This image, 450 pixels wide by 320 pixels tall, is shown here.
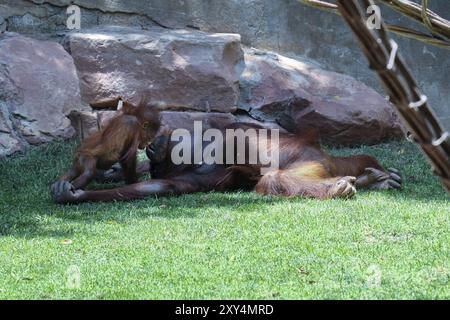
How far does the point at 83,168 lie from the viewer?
4375 millimetres

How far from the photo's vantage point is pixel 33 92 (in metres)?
5.34

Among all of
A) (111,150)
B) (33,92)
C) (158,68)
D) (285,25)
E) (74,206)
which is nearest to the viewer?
(74,206)

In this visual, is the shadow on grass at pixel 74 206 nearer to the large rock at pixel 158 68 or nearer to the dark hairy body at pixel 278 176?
the dark hairy body at pixel 278 176

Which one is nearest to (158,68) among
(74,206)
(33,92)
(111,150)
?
(33,92)

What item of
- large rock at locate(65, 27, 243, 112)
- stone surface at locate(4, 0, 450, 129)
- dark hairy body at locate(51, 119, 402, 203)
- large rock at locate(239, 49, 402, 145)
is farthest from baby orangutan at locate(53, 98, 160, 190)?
stone surface at locate(4, 0, 450, 129)

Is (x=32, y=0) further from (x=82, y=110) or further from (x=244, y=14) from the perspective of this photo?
(x=244, y=14)

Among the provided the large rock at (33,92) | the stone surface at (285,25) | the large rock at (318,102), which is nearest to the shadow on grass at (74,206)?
the large rock at (33,92)

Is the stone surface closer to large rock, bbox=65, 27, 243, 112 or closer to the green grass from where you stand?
Answer: large rock, bbox=65, 27, 243, 112

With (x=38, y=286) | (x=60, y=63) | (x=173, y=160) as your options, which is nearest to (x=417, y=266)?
(x=38, y=286)

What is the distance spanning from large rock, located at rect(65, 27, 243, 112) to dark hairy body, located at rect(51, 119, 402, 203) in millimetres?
987

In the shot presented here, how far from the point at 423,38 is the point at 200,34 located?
441 centimetres

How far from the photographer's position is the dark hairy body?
424 cm

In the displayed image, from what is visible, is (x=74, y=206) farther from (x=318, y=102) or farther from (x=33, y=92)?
(x=318, y=102)

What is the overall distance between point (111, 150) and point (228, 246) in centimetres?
135
